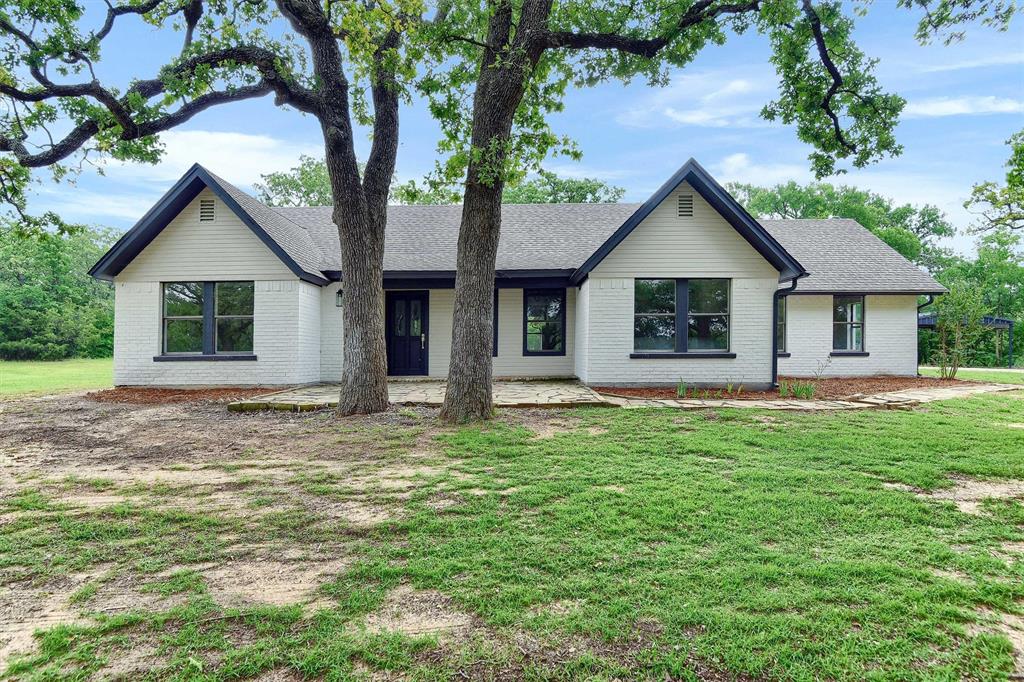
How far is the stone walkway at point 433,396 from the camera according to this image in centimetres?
866

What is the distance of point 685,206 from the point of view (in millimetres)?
11125

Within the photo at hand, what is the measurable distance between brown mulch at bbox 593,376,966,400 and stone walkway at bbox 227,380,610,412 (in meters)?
1.04

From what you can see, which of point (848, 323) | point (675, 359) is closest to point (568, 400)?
point (675, 359)

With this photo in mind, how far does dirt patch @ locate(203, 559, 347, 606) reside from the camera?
2.54m

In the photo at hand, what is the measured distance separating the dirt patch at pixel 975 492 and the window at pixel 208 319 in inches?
498

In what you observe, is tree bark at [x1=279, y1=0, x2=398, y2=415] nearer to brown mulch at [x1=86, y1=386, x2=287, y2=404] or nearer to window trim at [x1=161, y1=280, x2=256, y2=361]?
brown mulch at [x1=86, y1=386, x2=287, y2=404]

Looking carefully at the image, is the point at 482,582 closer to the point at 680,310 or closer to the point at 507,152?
the point at 507,152

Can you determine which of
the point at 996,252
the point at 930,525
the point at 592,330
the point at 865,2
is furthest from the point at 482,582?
the point at 996,252

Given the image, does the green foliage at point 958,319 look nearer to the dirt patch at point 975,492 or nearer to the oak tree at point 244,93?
the dirt patch at point 975,492

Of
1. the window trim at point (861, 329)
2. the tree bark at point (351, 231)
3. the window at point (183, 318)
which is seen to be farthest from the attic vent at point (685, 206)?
the window at point (183, 318)

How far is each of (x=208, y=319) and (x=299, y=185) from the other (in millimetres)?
22585

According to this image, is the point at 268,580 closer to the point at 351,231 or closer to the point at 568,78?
the point at 351,231

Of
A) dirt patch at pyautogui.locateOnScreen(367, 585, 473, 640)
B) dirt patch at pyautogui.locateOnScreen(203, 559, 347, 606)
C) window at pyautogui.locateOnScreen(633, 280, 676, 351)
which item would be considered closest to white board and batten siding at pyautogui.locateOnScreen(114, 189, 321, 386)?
window at pyautogui.locateOnScreen(633, 280, 676, 351)

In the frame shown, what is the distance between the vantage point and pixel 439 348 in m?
13.5
